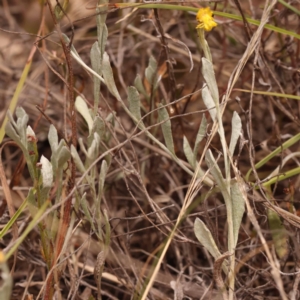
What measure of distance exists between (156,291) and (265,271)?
7.5 inches

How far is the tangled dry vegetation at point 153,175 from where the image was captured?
0.78 meters

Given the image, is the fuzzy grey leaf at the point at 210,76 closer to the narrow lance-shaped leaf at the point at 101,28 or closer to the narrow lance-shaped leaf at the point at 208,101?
the narrow lance-shaped leaf at the point at 208,101

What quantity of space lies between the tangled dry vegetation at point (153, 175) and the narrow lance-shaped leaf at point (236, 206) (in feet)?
0.08

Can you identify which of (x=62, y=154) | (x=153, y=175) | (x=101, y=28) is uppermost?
(x=101, y=28)

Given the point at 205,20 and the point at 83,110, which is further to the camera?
the point at 83,110

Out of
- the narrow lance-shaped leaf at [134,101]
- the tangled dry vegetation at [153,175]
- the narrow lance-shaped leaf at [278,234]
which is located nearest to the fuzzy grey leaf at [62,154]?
the tangled dry vegetation at [153,175]

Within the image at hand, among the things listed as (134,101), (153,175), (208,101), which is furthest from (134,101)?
(153,175)

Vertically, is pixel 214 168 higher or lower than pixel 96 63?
lower

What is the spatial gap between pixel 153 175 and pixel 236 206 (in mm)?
396

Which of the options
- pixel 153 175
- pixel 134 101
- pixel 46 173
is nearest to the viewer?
pixel 46 173

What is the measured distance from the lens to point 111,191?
1.13 meters

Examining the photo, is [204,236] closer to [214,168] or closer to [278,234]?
[214,168]

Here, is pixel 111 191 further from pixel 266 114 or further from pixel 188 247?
pixel 266 114

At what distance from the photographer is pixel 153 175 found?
1106mm
